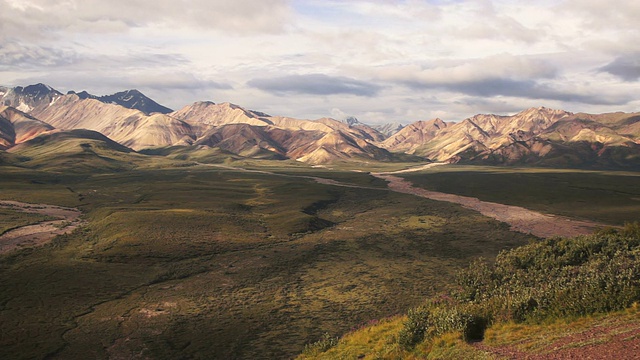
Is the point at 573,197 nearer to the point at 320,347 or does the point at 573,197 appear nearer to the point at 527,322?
the point at 527,322

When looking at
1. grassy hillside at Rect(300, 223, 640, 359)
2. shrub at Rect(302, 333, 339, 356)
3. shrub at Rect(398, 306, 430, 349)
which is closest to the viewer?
grassy hillside at Rect(300, 223, 640, 359)

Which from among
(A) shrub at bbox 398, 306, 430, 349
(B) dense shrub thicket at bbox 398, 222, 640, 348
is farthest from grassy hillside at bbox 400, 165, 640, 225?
(A) shrub at bbox 398, 306, 430, 349

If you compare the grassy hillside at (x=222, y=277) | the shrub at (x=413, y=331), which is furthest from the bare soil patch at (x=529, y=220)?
the shrub at (x=413, y=331)

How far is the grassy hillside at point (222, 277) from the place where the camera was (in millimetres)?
46463

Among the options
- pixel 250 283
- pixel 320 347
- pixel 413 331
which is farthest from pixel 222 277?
pixel 413 331

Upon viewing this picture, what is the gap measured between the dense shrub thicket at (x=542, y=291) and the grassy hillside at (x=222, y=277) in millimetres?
13894

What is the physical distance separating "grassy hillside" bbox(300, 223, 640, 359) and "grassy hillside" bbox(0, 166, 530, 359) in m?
A: 12.1

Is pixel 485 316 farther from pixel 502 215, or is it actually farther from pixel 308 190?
pixel 308 190

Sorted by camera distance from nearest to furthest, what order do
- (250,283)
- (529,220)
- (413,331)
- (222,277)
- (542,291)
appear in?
(542,291) → (413,331) → (250,283) → (222,277) → (529,220)

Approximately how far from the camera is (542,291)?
108ft

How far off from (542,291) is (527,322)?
10.9 feet

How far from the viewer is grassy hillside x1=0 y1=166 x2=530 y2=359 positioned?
46.5 m

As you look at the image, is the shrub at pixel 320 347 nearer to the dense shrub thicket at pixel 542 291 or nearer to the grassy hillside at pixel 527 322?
the grassy hillside at pixel 527 322

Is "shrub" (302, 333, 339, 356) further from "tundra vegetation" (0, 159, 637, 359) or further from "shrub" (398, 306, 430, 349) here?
"shrub" (398, 306, 430, 349)
